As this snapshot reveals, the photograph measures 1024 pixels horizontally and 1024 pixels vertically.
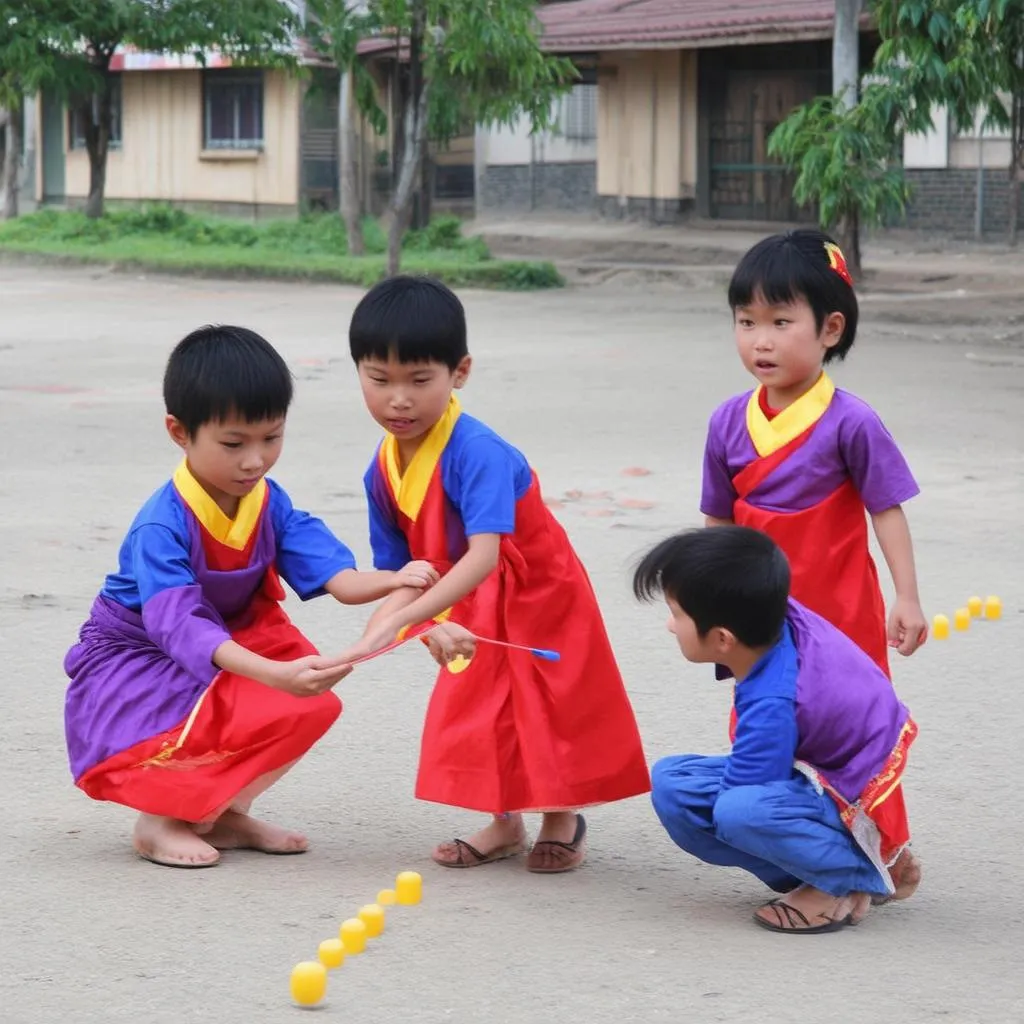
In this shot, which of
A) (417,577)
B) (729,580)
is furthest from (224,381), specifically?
(729,580)

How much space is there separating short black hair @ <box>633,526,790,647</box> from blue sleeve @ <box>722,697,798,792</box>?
0.12m

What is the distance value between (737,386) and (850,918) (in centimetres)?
898

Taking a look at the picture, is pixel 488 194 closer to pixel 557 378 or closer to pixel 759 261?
pixel 557 378

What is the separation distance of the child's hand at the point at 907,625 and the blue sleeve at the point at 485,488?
0.82 meters

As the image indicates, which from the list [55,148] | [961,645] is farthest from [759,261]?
[55,148]

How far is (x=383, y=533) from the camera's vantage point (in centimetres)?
414

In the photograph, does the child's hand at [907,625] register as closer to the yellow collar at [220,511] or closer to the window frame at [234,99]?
the yellow collar at [220,511]

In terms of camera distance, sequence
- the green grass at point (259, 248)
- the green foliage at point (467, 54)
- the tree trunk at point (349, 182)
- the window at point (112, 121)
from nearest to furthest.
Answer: the green foliage at point (467, 54), the green grass at point (259, 248), the tree trunk at point (349, 182), the window at point (112, 121)

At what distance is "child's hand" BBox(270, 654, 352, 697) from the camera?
3.74 metres

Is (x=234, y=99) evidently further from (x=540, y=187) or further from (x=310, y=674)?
(x=310, y=674)

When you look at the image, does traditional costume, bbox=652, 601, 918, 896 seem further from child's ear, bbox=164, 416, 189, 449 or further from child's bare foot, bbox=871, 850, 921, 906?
child's ear, bbox=164, 416, 189, 449

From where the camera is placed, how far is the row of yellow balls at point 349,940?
3184 mm

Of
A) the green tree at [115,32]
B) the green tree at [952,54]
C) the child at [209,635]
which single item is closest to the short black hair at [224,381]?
the child at [209,635]

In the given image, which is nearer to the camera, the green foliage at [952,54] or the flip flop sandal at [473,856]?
the flip flop sandal at [473,856]
